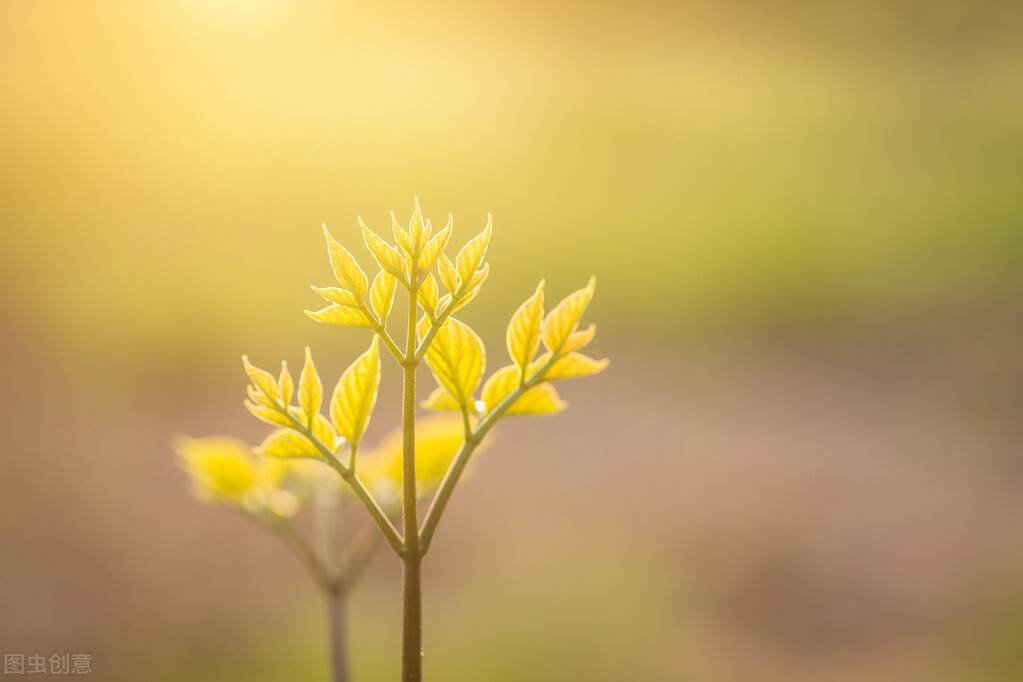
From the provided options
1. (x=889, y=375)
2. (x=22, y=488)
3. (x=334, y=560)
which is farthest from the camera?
(x=889, y=375)

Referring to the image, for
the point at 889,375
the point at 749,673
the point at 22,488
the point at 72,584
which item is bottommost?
the point at 749,673

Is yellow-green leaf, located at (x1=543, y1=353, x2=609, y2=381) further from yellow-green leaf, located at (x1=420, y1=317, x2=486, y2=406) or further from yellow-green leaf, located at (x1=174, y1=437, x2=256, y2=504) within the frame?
yellow-green leaf, located at (x1=174, y1=437, x2=256, y2=504)

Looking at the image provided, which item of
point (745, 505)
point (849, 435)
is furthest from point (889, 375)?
point (745, 505)

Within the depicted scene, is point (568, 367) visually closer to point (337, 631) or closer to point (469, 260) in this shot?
point (469, 260)

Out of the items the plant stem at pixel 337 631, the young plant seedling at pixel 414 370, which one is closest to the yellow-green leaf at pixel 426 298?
the young plant seedling at pixel 414 370

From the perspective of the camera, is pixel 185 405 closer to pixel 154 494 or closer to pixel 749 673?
pixel 154 494

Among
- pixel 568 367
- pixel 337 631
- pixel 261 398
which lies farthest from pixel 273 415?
pixel 337 631
